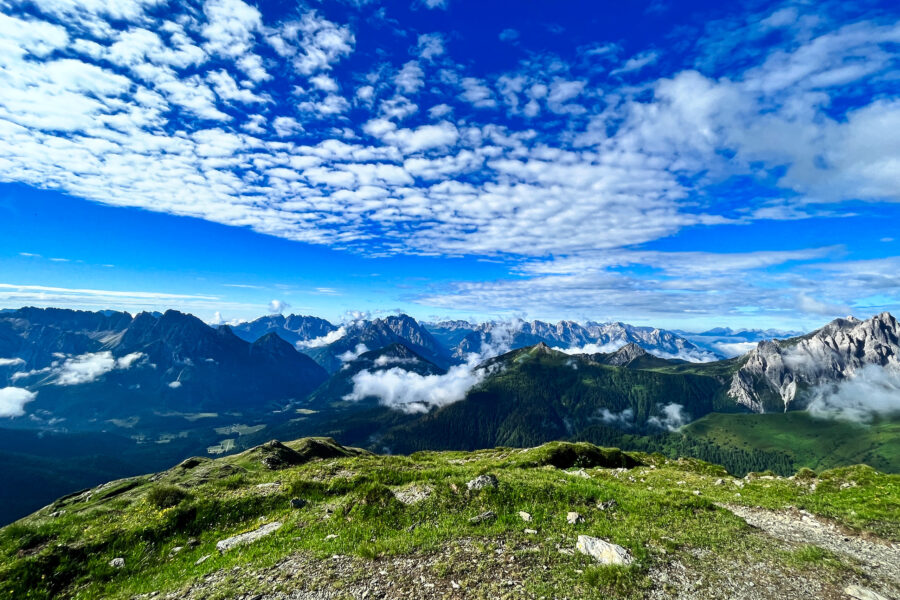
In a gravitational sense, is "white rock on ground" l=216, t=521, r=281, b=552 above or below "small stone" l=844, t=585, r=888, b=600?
below

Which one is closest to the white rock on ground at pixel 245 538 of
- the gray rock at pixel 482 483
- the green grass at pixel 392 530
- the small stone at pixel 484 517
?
the green grass at pixel 392 530

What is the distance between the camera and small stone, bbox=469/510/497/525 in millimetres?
16620

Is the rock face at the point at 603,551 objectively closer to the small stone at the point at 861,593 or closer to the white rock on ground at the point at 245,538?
the small stone at the point at 861,593

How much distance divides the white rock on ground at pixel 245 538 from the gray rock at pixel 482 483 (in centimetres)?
950

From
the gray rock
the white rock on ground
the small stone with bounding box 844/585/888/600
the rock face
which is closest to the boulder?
the rock face

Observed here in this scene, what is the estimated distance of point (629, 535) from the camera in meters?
15.6

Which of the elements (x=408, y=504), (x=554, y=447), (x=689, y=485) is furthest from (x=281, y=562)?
(x=554, y=447)

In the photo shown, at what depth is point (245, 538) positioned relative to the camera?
55.9 feet

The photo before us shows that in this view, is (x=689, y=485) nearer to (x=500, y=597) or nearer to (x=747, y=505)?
(x=747, y=505)

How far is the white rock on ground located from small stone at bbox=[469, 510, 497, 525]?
30.1 ft

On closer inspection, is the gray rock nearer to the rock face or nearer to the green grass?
the green grass

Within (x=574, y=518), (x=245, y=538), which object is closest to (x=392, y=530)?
(x=245, y=538)

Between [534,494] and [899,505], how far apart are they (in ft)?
65.8

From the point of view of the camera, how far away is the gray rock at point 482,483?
769 inches
